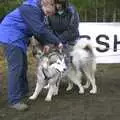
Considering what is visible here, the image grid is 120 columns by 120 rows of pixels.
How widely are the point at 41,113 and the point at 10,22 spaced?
54.8 inches

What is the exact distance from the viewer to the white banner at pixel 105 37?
11.0 metres

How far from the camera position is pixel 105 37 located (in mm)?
11008

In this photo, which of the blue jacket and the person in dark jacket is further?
the person in dark jacket

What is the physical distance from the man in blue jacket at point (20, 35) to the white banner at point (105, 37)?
10.0ft

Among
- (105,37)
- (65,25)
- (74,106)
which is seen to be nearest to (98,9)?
(105,37)

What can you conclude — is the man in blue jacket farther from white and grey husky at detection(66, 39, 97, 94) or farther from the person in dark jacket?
white and grey husky at detection(66, 39, 97, 94)

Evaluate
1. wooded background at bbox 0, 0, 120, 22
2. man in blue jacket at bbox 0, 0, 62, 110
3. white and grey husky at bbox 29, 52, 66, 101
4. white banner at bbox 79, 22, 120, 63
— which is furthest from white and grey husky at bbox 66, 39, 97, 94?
wooded background at bbox 0, 0, 120, 22

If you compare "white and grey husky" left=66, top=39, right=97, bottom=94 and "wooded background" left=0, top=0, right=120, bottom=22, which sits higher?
"white and grey husky" left=66, top=39, right=97, bottom=94

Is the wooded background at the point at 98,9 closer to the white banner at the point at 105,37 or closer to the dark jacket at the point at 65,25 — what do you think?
the white banner at the point at 105,37

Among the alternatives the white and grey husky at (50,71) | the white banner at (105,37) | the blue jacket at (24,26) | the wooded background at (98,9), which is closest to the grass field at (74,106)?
the white and grey husky at (50,71)

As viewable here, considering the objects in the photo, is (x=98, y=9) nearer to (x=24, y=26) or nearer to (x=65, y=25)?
(x=65, y=25)

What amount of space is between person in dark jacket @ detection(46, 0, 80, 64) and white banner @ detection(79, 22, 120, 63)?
2278 mm

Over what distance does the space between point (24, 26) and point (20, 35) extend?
0.47ft

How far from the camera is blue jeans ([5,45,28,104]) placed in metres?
7.73
